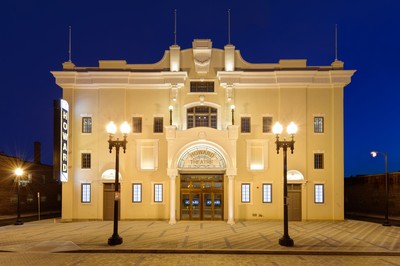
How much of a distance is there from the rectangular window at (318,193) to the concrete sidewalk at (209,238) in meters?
2.18

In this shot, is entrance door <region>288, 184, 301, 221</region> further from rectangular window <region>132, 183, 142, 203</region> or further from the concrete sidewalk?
rectangular window <region>132, 183, 142, 203</region>

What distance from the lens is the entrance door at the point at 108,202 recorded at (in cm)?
3078

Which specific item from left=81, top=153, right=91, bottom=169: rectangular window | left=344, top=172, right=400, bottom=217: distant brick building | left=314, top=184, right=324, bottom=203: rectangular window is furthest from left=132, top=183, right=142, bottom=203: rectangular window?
left=344, top=172, right=400, bottom=217: distant brick building

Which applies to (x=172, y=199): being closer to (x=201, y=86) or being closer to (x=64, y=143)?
(x=64, y=143)

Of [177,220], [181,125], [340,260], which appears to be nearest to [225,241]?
[340,260]

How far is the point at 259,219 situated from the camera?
30.5m

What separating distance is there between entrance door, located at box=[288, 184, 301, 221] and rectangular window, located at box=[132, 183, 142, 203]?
1133 centimetres

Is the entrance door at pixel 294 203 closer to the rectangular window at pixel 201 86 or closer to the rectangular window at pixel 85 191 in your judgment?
the rectangular window at pixel 201 86

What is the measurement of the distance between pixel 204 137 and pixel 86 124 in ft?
30.7

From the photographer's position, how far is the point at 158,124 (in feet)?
103

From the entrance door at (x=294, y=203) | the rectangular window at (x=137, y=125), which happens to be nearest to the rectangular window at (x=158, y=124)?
the rectangular window at (x=137, y=125)

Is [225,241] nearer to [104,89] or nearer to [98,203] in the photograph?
[98,203]

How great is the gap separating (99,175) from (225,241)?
1391 cm

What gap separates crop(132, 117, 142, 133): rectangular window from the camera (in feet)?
103
